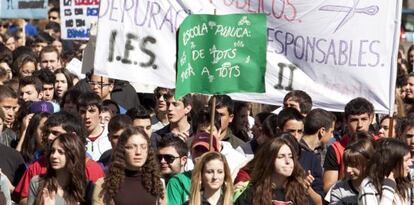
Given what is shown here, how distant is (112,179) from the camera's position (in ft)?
37.7

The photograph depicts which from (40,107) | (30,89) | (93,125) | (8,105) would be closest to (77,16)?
(30,89)

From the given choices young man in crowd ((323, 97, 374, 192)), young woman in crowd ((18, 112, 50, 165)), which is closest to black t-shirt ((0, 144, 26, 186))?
young woman in crowd ((18, 112, 50, 165))

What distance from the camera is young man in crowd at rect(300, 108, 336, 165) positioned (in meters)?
13.8

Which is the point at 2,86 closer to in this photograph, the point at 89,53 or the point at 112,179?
the point at 89,53

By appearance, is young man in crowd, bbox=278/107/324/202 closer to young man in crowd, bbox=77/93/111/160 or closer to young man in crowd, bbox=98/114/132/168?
young man in crowd, bbox=98/114/132/168

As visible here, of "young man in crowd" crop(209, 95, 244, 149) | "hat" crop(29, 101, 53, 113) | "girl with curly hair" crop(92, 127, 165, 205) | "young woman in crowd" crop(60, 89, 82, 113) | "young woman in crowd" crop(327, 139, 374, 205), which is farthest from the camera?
"young woman in crowd" crop(60, 89, 82, 113)

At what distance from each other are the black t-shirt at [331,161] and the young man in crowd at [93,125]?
180cm

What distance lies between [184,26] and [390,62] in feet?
6.22

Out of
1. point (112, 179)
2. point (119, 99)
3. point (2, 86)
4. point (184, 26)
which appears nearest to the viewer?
point (112, 179)

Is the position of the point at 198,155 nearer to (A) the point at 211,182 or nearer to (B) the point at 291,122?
(A) the point at 211,182

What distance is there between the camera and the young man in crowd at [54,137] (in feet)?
39.3

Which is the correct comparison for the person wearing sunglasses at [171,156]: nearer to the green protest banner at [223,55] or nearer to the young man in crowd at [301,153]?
the green protest banner at [223,55]

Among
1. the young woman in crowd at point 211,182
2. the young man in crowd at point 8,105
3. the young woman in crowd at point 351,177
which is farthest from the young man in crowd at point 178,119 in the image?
the young woman in crowd at point 211,182

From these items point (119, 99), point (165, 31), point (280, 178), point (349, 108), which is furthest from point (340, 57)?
point (119, 99)
